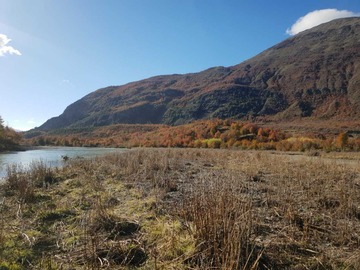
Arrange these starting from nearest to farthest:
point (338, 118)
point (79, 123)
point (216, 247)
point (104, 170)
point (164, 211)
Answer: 1. point (216, 247)
2. point (164, 211)
3. point (104, 170)
4. point (338, 118)
5. point (79, 123)

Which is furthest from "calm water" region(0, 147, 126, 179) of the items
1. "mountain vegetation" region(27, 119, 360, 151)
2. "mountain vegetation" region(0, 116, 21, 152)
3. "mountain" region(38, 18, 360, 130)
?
"mountain" region(38, 18, 360, 130)

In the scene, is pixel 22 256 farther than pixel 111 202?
No

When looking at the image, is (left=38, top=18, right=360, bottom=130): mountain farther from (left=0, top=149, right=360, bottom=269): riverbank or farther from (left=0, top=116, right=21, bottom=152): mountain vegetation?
(left=0, top=149, right=360, bottom=269): riverbank

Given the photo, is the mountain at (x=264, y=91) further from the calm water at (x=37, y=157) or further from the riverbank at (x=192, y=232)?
the riverbank at (x=192, y=232)

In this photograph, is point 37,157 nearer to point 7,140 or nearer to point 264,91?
point 7,140

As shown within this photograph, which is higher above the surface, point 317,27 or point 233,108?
point 317,27

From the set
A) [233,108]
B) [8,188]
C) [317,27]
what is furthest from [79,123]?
[8,188]

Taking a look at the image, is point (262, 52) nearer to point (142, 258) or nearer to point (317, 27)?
point (317, 27)

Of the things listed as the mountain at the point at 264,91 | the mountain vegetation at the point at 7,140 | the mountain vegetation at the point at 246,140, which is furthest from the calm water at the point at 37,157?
the mountain at the point at 264,91

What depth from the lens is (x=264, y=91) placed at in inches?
5094

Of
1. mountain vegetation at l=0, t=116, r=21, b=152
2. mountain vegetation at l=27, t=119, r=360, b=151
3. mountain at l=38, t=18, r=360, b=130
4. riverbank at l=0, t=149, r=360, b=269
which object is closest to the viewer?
riverbank at l=0, t=149, r=360, b=269

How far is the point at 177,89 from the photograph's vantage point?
16838 cm

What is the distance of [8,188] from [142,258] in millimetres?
8092

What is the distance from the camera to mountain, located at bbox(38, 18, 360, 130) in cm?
11042
